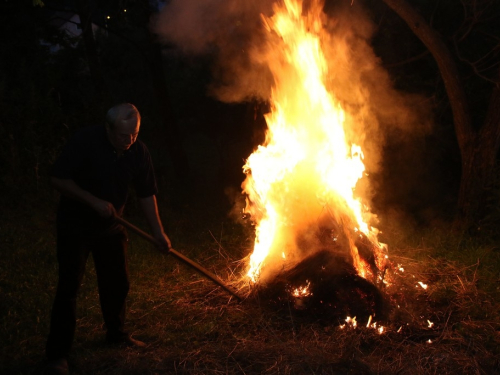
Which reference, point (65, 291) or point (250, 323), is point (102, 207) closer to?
point (65, 291)

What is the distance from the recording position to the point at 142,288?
6.03 m

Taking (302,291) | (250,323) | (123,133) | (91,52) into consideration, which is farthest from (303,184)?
(91,52)

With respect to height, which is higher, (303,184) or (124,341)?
(303,184)

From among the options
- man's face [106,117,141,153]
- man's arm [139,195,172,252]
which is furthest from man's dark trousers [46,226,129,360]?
Result: man's face [106,117,141,153]

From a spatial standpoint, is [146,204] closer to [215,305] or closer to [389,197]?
[215,305]

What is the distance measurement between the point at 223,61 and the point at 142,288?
417 cm

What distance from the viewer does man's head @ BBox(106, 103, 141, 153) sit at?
3807 millimetres


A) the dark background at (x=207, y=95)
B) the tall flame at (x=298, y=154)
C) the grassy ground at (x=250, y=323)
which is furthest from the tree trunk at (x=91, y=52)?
the tall flame at (x=298, y=154)

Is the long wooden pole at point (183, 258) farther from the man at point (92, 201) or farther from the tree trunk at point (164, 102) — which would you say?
the tree trunk at point (164, 102)

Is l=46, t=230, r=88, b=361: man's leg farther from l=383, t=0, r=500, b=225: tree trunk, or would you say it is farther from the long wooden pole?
Result: l=383, t=0, r=500, b=225: tree trunk

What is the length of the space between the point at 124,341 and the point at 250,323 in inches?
49.1

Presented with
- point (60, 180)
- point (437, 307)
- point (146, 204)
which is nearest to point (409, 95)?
point (437, 307)

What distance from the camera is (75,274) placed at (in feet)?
13.1

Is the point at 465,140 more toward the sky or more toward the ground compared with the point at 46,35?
more toward the ground
